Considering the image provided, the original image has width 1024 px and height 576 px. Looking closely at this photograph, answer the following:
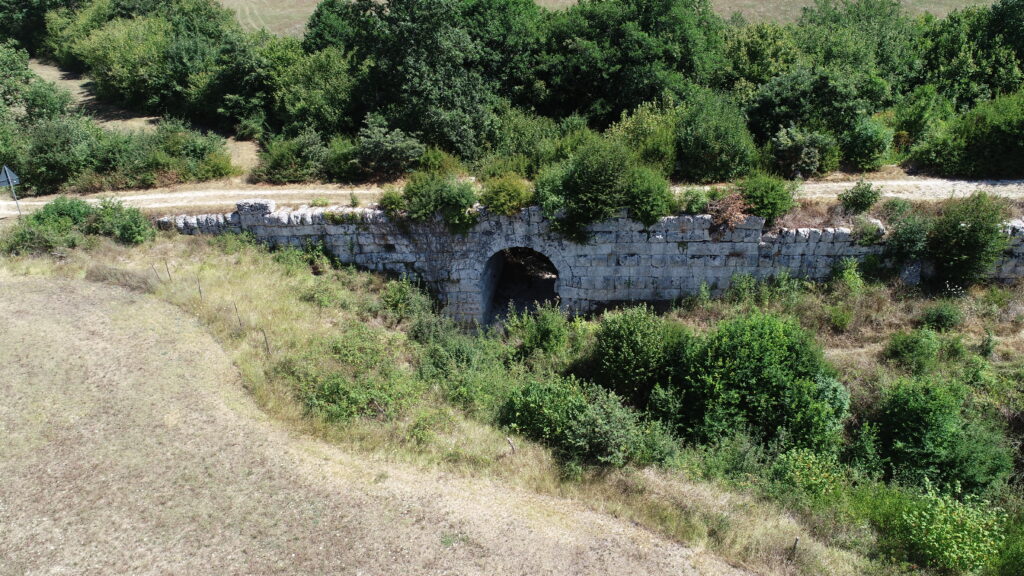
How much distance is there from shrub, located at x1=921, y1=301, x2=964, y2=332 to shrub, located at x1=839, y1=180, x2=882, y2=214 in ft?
8.98

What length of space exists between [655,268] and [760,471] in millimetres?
6200

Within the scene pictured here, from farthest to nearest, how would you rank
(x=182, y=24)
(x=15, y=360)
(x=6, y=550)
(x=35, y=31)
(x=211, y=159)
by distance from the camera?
(x=35, y=31), (x=182, y=24), (x=211, y=159), (x=15, y=360), (x=6, y=550)

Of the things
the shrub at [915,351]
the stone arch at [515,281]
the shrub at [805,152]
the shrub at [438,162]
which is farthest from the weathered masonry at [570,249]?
A: the shrub at [805,152]

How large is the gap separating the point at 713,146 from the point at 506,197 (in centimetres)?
582

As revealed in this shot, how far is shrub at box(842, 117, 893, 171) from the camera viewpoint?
16078mm

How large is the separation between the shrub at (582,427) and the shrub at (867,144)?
10.6 meters

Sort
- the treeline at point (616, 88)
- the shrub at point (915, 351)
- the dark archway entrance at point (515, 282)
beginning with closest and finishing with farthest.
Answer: the shrub at point (915, 351)
the treeline at point (616, 88)
the dark archway entrance at point (515, 282)

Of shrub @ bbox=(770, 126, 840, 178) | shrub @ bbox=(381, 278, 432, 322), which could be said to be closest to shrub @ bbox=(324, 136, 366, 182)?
shrub @ bbox=(381, 278, 432, 322)

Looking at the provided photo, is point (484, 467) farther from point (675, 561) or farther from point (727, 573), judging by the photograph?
point (727, 573)

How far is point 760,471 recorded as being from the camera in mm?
9844

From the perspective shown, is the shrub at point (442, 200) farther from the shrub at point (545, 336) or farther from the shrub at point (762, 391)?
the shrub at point (762, 391)

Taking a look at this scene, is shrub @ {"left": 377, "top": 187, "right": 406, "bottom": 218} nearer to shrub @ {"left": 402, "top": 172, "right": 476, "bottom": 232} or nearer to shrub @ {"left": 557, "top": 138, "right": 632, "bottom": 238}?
shrub @ {"left": 402, "top": 172, "right": 476, "bottom": 232}

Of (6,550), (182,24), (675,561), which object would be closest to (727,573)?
(675,561)

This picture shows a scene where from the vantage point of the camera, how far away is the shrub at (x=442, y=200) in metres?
14.9
